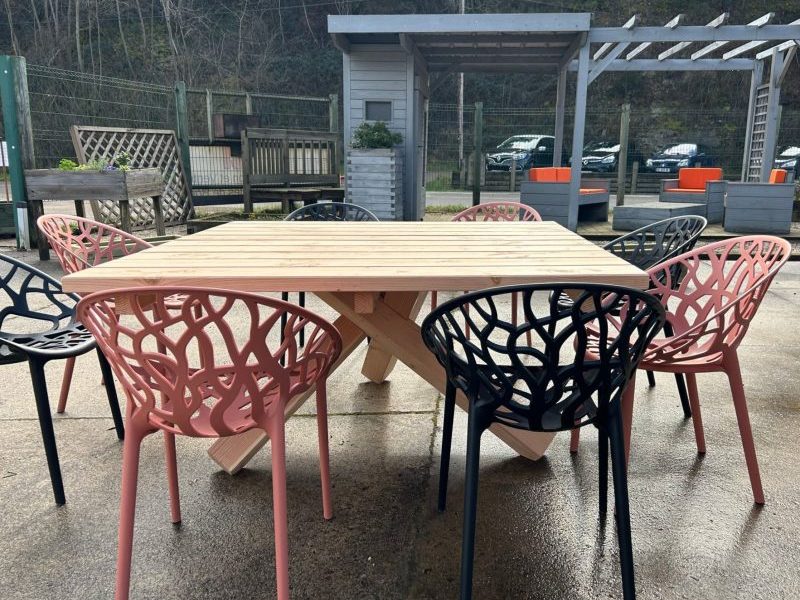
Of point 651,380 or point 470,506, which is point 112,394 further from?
point 651,380

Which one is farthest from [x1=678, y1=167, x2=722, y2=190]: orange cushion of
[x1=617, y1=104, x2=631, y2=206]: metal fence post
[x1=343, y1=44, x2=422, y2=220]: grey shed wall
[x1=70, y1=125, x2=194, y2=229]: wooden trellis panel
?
[x1=70, y1=125, x2=194, y2=229]: wooden trellis panel

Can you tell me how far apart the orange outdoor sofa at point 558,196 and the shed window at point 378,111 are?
2.08m

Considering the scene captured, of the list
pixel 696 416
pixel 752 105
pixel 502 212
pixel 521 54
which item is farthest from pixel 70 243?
pixel 752 105

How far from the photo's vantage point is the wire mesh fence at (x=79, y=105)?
7109 millimetres

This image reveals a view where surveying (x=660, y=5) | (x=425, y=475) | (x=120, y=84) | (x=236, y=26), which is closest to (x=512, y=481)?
(x=425, y=475)

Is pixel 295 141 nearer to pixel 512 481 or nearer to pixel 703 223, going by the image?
pixel 703 223

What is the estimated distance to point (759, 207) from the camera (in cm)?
832

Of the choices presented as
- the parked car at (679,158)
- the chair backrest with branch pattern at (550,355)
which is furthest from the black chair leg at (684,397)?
the parked car at (679,158)

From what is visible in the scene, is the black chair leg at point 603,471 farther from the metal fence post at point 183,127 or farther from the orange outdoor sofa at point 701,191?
the metal fence post at point 183,127

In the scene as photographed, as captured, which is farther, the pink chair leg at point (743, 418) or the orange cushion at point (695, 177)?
the orange cushion at point (695, 177)

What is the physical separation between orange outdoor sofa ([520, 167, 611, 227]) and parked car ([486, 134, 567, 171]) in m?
5.30

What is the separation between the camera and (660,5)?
24.9 meters

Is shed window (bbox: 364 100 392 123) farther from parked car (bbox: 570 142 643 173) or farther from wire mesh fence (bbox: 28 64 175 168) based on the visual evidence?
parked car (bbox: 570 142 643 173)

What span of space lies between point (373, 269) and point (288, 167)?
835cm
